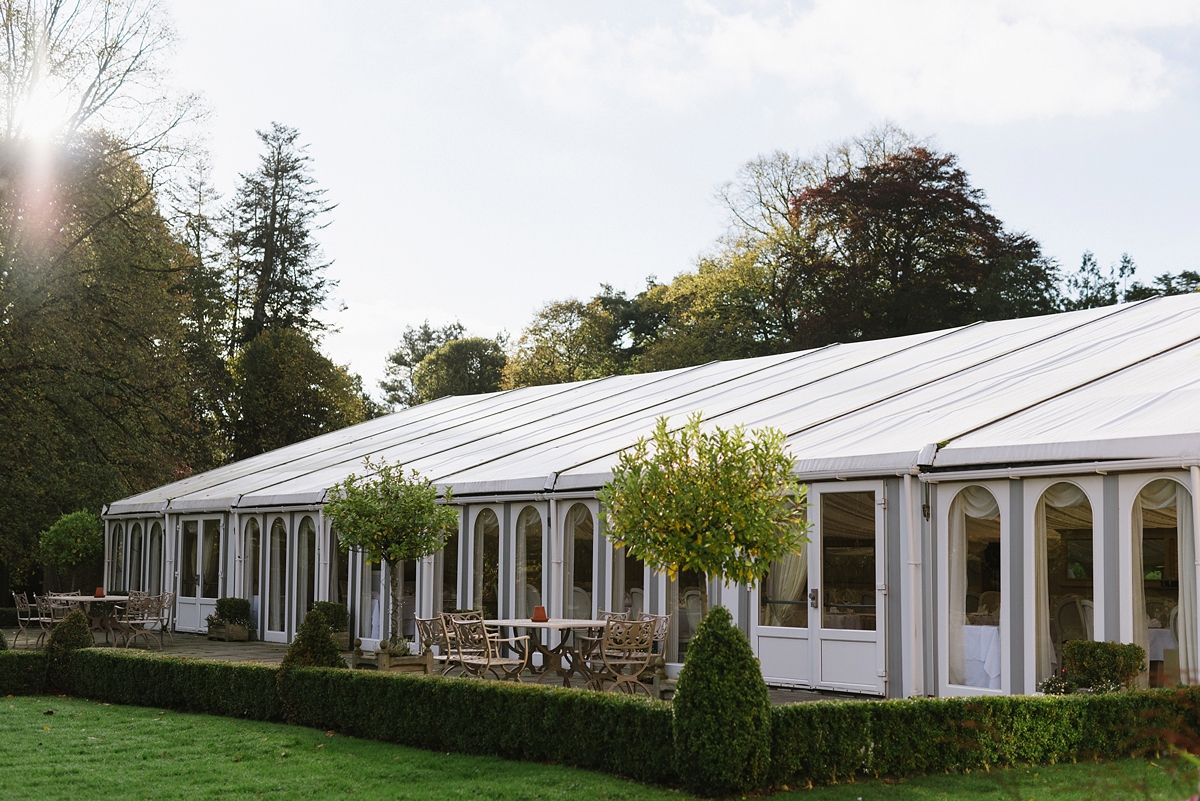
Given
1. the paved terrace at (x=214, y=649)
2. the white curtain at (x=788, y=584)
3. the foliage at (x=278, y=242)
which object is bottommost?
the paved terrace at (x=214, y=649)

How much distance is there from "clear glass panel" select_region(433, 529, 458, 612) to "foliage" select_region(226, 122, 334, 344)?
22658mm

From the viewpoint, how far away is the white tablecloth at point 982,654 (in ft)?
29.9

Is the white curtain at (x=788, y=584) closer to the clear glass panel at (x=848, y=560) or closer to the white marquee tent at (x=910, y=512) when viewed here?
the white marquee tent at (x=910, y=512)

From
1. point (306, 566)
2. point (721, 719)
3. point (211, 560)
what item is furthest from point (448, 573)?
point (721, 719)

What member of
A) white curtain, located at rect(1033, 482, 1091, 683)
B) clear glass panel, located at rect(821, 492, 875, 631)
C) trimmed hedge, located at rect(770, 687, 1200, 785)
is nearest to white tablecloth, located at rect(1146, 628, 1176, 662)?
white curtain, located at rect(1033, 482, 1091, 683)

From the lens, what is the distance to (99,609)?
1783 centimetres

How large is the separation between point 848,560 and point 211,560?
39.9 ft

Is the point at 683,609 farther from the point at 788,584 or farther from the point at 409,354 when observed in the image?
the point at 409,354

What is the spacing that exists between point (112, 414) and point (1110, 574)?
16139mm

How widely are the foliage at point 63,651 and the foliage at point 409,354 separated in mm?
41523

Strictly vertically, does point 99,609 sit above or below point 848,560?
below

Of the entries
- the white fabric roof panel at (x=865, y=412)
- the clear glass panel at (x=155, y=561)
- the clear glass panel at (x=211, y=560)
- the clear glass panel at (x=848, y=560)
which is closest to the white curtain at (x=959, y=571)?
the white fabric roof panel at (x=865, y=412)

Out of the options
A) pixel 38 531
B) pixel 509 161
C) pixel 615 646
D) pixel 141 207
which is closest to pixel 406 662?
pixel 615 646

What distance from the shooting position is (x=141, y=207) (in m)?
19.9
